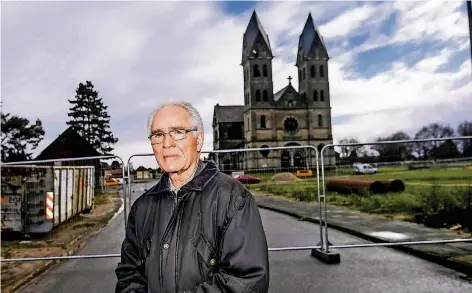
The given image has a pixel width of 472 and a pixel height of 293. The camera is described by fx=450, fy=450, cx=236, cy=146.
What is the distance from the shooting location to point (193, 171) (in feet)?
8.07

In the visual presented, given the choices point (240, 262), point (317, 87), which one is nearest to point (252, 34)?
point (317, 87)

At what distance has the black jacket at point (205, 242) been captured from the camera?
2.06m

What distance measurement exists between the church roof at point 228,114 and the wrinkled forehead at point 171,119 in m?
85.0

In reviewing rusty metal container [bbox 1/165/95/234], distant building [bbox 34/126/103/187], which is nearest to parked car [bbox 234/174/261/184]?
rusty metal container [bbox 1/165/95/234]

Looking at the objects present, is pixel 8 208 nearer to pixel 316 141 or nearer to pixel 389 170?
pixel 389 170

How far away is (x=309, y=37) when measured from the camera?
8231cm

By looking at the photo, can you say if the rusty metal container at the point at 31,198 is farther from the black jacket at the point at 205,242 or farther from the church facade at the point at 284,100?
the church facade at the point at 284,100

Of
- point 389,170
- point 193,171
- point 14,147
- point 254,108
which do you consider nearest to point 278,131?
point 254,108

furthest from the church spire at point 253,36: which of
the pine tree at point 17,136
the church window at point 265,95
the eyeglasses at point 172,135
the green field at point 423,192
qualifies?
the eyeglasses at point 172,135

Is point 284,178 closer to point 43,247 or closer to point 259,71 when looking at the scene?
point 43,247

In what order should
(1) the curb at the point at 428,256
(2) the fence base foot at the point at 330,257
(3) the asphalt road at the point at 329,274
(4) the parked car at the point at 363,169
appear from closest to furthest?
(3) the asphalt road at the point at 329,274, (1) the curb at the point at 428,256, (2) the fence base foot at the point at 330,257, (4) the parked car at the point at 363,169

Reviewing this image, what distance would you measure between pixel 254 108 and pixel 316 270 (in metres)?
70.9

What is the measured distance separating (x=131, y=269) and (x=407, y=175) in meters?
9.32

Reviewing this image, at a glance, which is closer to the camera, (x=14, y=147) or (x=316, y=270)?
(x=316, y=270)
